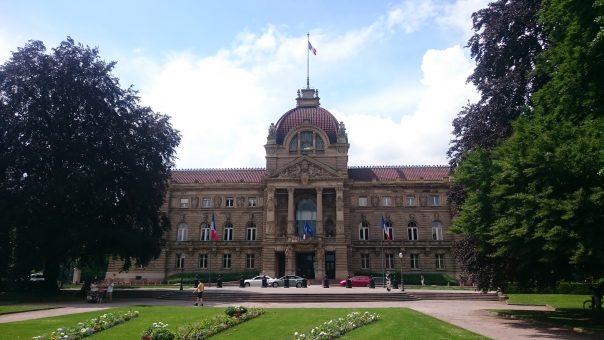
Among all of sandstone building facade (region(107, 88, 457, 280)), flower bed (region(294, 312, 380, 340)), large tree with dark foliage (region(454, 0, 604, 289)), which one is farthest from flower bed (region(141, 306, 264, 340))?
sandstone building facade (region(107, 88, 457, 280))

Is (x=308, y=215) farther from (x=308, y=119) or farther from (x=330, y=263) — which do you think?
(x=308, y=119)

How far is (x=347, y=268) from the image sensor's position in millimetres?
68938

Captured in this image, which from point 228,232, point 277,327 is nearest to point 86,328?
point 277,327

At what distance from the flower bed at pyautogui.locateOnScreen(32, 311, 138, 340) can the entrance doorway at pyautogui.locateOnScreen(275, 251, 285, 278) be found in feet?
150

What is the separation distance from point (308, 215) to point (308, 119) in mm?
14634

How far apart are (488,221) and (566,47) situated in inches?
348

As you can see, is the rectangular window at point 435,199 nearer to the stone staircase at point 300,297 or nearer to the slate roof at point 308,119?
the slate roof at point 308,119

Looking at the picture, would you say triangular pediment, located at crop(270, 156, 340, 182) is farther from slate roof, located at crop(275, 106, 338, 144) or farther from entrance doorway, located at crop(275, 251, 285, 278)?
entrance doorway, located at crop(275, 251, 285, 278)

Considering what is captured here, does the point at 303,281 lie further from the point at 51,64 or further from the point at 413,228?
the point at 51,64

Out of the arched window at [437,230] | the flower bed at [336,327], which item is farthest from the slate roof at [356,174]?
the flower bed at [336,327]

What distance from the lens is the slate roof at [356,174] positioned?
252 feet

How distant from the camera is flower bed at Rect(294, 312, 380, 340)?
54.0ft

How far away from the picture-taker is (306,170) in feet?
234

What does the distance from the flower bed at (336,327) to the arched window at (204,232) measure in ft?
180
